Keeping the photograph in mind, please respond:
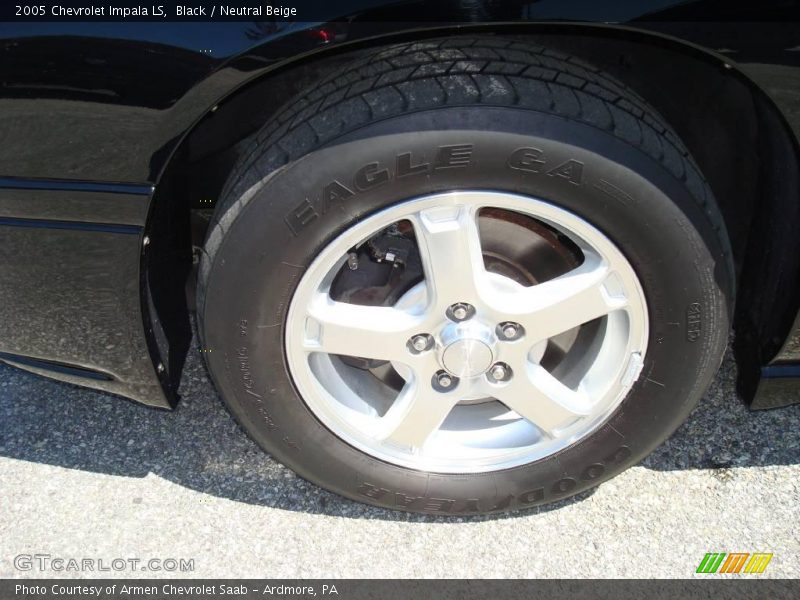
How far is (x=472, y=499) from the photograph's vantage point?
1.99 meters

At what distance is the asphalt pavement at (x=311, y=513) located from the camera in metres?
1.96

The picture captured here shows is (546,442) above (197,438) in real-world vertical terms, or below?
above

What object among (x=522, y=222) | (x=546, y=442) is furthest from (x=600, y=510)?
(x=522, y=222)

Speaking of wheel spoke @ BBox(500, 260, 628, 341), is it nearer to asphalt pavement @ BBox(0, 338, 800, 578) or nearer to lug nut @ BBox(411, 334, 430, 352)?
lug nut @ BBox(411, 334, 430, 352)

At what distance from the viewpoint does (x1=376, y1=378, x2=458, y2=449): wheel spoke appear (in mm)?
1895

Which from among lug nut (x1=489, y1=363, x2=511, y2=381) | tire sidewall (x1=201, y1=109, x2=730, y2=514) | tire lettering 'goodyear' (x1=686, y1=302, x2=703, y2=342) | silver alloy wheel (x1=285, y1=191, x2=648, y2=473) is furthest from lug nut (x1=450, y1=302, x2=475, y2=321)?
tire lettering 'goodyear' (x1=686, y1=302, x2=703, y2=342)

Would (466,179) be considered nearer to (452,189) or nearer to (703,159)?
(452,189)

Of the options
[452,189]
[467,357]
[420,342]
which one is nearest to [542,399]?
[467,357]

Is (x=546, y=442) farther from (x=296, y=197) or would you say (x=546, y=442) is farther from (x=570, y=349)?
(x=296, y=197)

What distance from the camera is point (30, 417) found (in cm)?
234

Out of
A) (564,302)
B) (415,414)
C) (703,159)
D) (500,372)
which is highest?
(703,159)

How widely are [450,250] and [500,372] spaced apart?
381 mm

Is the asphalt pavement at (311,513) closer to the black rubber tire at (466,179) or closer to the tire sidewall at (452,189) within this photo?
the tire sidewall at (452,189)
